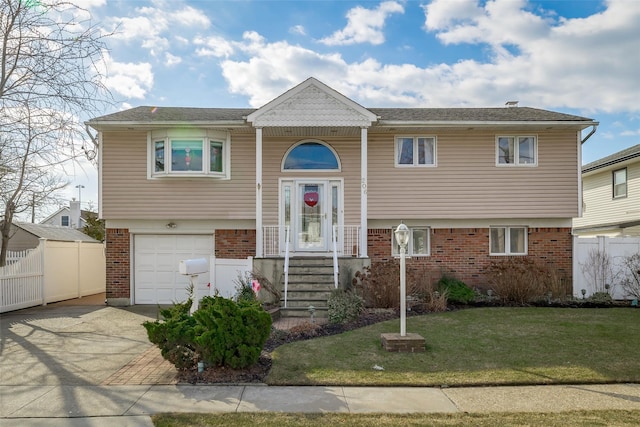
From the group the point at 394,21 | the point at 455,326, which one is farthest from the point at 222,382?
the point at 394,21

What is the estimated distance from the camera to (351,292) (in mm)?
10305

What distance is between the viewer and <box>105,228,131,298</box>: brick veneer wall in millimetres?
12578

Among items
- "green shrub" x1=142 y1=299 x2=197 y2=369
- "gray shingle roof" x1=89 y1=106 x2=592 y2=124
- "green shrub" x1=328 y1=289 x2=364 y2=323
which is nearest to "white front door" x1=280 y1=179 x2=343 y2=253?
"gray shingle roof" x1=89 y1=106 x2=592 y2=124

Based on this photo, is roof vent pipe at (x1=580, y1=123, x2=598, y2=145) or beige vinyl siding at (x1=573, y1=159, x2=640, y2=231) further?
beige vinyl siding at (x1=573, y1=159, x2=640, y2=231)

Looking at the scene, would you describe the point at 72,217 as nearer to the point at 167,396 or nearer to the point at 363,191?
the point at 363,191

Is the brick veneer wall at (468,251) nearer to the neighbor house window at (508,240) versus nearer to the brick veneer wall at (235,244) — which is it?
the neighbor house window at (508,240)

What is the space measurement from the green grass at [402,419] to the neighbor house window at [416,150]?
915 centimetres

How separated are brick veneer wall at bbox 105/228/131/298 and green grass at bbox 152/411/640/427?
9.10 meters

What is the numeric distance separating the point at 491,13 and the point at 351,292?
26.4 ft

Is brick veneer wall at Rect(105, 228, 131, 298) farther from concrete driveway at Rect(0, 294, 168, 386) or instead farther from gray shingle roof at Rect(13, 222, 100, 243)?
gray shingle roof at Rect(13, 222, 100, 243)

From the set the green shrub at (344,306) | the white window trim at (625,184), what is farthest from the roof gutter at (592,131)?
the green shrub at (344,306)

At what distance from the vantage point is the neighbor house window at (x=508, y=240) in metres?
13.0

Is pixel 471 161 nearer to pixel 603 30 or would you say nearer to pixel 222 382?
pixel 603 30

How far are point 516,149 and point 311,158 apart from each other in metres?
6.49
